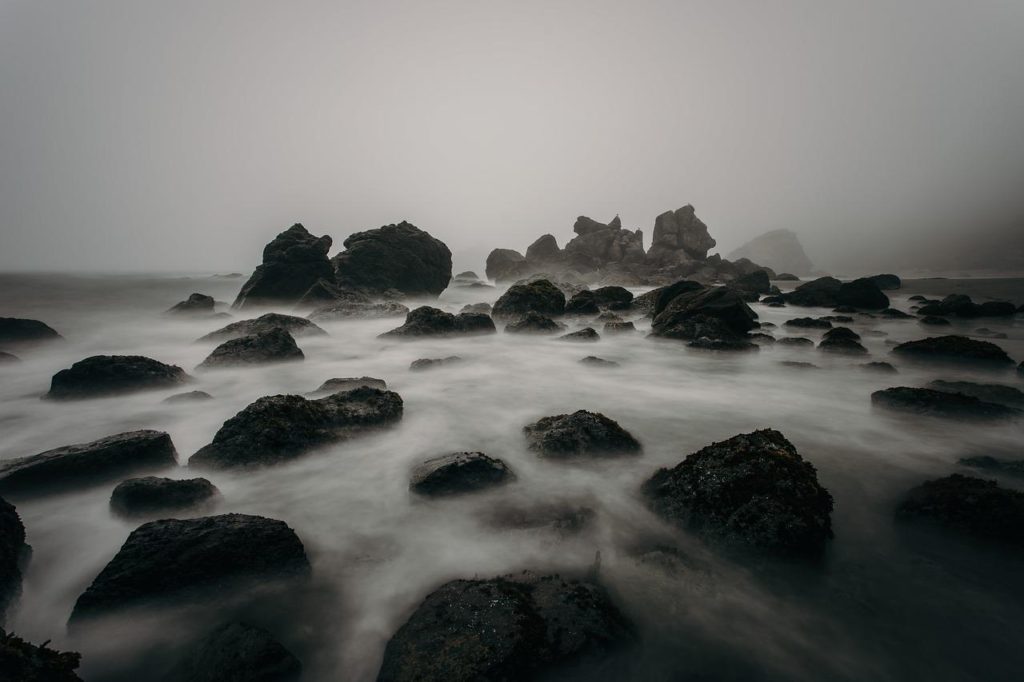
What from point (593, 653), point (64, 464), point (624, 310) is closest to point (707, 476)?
point (593, 653)

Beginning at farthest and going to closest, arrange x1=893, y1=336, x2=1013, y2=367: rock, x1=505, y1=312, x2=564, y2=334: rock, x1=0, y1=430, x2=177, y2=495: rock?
x1=505, y1=312, x2=564, y2=334: rock < x1=893, y1=336, x2=1013, y2=367: rock < x1=0, y1=430, x2=177, y2=495: rock

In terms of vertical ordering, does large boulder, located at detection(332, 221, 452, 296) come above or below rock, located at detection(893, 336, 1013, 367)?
above

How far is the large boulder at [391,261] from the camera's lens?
25766 mm

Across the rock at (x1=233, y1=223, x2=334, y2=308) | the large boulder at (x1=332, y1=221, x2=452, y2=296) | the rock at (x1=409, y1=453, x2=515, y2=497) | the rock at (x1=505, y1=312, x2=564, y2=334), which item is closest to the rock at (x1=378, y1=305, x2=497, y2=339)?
the rock at (x1=505, y1=312, x2=564, y2=334)

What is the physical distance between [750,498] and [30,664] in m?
4.44

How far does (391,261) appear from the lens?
88.2 ft

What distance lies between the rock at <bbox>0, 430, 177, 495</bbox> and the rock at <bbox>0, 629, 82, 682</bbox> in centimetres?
323

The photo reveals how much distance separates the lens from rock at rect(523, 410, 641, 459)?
5348 millimetres

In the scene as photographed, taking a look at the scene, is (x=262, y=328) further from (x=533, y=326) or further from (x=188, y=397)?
(x=533, y=326)

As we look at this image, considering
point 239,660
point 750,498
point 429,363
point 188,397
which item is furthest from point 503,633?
point 429,363

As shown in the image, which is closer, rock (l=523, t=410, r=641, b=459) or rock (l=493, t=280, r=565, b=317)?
rock (l=523, t=410, r=641, b=459)

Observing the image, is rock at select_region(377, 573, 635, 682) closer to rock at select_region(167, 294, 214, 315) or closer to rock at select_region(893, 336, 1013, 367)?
rock at select_region(893, 336, 1013, 367)

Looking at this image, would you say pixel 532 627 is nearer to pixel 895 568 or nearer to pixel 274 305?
pixel 895 568

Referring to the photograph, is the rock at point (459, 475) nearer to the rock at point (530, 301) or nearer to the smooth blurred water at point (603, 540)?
the smooth blurred water at point (603, 540)
